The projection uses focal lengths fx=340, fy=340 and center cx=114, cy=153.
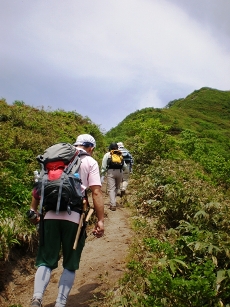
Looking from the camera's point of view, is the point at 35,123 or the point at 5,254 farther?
the point at 35,123

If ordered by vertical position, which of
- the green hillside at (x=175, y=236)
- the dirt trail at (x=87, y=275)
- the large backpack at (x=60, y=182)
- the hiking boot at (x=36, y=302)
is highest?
the large backpack at (x=60, y=182)

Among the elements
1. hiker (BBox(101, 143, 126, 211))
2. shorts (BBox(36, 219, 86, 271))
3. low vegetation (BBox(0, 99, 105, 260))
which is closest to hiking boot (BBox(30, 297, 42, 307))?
shorts (BBox(36, 219, 86, 271))

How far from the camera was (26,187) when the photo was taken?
23.8 feet

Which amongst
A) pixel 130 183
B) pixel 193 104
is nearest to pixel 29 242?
pixel 130 183

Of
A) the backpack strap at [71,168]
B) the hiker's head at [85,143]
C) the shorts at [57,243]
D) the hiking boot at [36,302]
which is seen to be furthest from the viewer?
the hiker's head at [85,143]

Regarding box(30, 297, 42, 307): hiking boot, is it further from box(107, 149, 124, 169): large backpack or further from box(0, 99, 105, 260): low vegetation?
box(107, 149, 124, 169): large backpack

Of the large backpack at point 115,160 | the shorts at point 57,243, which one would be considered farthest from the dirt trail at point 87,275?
the large backpack at point 115,160

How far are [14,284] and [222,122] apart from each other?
3805 centimetres

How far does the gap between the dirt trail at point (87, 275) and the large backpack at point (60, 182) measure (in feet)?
4.29

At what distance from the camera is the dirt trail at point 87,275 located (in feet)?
15.1

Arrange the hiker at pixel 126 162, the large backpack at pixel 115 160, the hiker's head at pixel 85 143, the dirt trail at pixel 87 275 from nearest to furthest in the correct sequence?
the hiker's head at pixel 85 143 → the dirt trail at pixel 87 275 → the large backpack at pixel 115 160 → the hiker at pixel 126 162

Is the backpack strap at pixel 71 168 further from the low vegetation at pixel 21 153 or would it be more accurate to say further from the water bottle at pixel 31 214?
the low vegetation at pixel 21 153

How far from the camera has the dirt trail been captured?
15.1ft

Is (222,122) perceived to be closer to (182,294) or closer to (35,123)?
(35,123)
